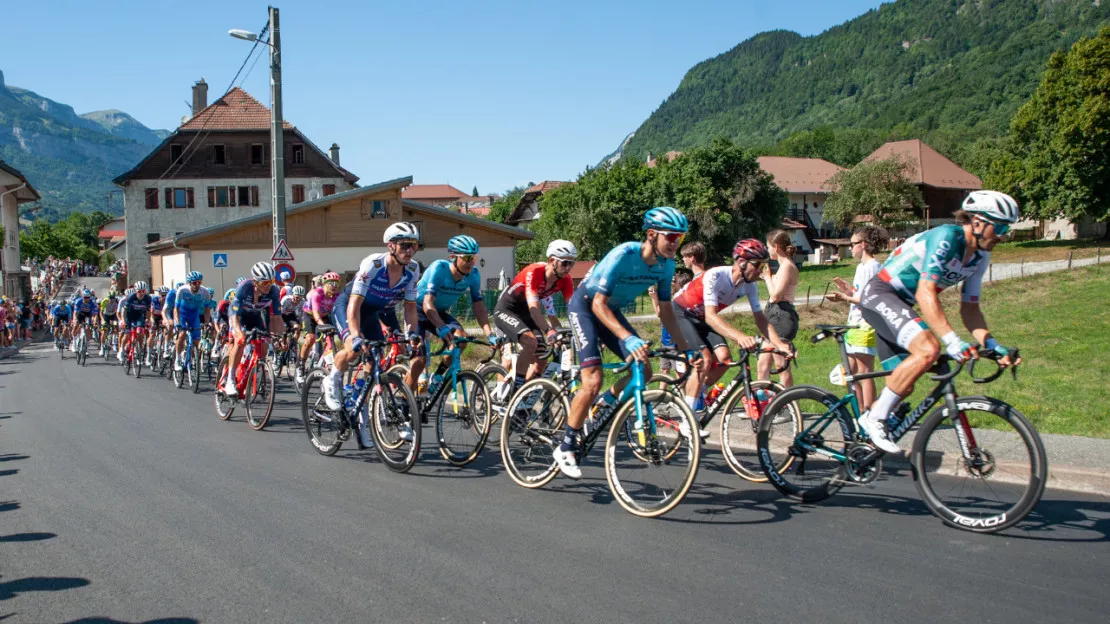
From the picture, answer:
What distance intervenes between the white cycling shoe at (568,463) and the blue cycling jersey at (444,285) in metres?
2.60

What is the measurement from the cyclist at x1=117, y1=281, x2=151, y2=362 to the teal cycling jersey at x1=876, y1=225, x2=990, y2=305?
1744 centimetres

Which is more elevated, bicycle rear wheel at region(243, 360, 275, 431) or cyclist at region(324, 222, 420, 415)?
cyclist at region(324, 222, 420, 415)

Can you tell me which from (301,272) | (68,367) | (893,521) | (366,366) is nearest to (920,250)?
(893,521)

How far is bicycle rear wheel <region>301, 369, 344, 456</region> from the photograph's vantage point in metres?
8.49

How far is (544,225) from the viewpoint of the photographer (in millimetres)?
77062

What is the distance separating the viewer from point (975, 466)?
557cm

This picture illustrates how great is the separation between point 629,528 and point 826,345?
13985 mm

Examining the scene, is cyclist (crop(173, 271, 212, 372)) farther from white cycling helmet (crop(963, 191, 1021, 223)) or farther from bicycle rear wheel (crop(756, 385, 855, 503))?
white cycling helmet (crop(963, 191, 1021, 223))

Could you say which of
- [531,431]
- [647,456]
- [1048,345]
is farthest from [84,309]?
[1048,345]

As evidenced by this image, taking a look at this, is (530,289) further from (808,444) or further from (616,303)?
(808,444)

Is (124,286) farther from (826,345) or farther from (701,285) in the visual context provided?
(701,285)

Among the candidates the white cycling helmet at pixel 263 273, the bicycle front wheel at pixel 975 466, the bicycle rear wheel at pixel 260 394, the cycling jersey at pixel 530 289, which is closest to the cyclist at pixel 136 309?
the white cycling helmet at pixel 263 273

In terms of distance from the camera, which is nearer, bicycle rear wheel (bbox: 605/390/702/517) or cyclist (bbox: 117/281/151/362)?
bicycle rear wheel (bbox: 605/390/702/517)

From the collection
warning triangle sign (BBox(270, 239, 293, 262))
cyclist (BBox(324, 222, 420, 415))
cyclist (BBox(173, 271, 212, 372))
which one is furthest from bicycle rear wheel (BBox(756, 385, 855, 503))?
warning triangle sign (BBox(270, 239, 293, 262))
